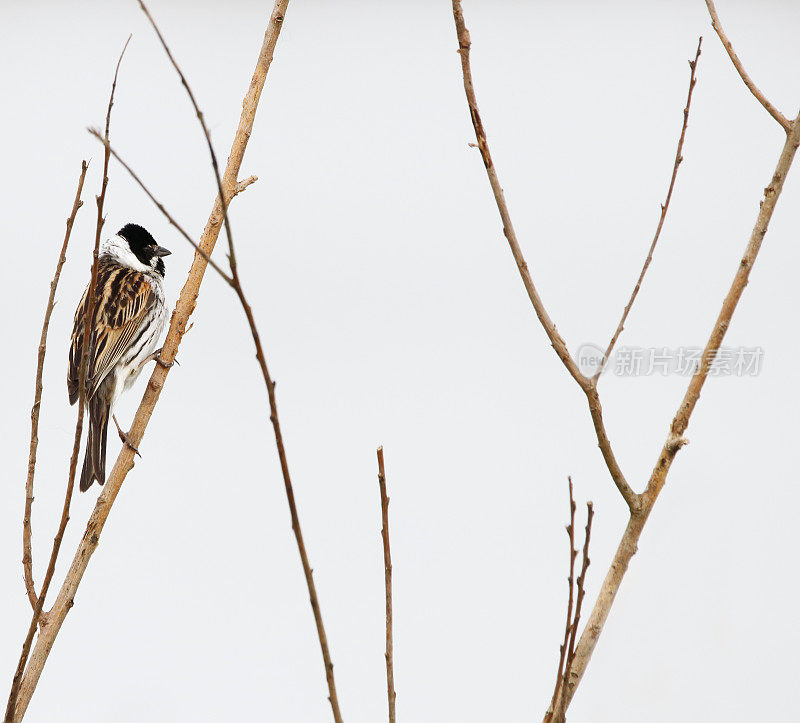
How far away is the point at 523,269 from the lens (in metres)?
1.03

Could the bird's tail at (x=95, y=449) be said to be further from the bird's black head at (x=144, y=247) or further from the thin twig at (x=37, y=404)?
the thin twig at (x=37, y=404)

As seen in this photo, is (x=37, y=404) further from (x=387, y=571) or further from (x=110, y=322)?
(x=110, y=322)

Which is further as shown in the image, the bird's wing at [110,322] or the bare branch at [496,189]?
the bird's wing at [110,322]

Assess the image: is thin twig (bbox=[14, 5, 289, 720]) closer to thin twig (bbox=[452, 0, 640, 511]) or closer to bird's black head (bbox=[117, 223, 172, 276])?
thin twig (bbox=[452, 0, 640, 511])

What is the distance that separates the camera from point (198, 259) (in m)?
1.69

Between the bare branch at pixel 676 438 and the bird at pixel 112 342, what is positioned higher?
the bird at pixel 112 342

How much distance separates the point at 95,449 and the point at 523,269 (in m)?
1.68

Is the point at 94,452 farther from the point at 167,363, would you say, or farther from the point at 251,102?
the point at 251,102

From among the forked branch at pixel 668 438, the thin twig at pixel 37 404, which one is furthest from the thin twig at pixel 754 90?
the thin twig at pixel 37 404

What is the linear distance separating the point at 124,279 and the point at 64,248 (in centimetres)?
164

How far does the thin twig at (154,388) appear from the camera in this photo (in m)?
1.24

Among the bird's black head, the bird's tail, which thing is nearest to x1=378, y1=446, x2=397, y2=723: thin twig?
the bird's tail

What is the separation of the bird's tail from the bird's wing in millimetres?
68

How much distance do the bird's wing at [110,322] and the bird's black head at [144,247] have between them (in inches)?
9.7
